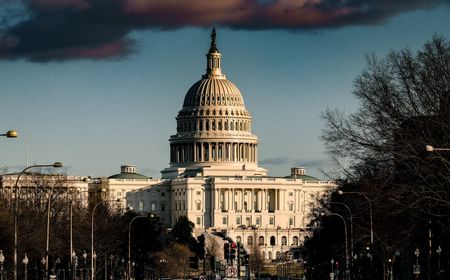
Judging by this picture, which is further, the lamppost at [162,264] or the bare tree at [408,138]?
the lamppost at [162,264]

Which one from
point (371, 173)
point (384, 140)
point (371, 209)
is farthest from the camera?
point (371, 209)

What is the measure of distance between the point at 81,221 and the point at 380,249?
28.9 metres

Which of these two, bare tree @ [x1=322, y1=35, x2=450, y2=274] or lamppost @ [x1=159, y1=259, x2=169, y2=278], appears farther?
lamppost @ [x1=159, y1=259, x2=169, y2=278]

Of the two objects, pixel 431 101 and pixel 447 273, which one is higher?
pixel 431 101

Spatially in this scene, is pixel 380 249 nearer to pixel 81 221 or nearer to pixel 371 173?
pixel 371 173

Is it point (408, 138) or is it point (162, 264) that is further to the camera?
point (162, 264)

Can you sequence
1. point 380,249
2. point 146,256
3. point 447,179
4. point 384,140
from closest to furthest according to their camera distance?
point 447,179
point 384,140
point 380,249
point 146,256

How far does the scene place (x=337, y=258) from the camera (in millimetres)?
132000

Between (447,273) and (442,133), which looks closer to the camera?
(442,133)

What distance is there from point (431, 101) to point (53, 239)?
3682 cm

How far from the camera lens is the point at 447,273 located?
85.5m

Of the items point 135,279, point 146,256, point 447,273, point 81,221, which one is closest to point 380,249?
point 447,273

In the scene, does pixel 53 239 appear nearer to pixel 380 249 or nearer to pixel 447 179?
pixel 380 249

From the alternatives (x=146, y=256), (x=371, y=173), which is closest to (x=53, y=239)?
(x=371, y=173)
